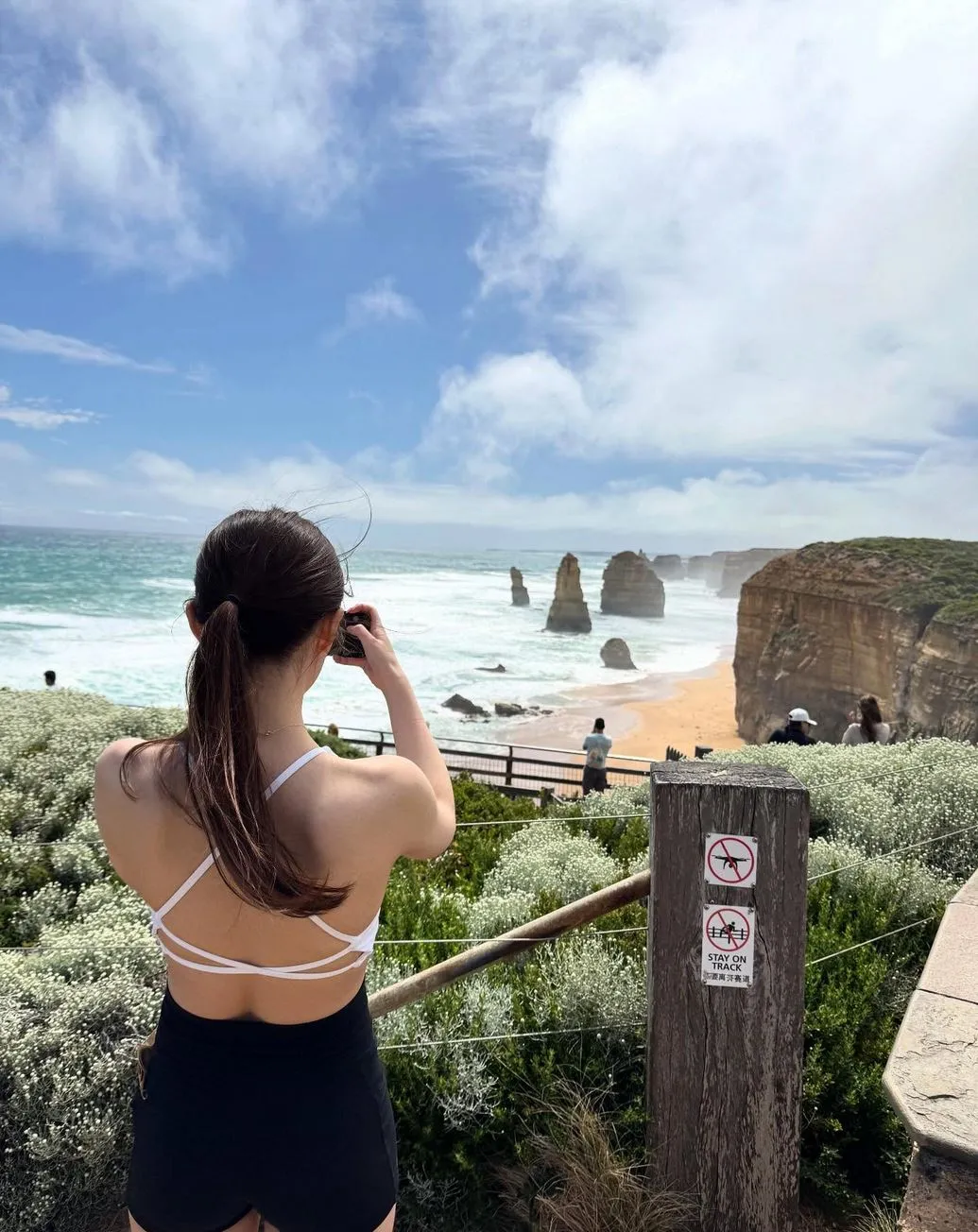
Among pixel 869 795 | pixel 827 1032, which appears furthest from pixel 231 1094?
pixel 869 795

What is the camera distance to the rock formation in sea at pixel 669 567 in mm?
168750

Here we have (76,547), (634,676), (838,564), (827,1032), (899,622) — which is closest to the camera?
(827,1032)

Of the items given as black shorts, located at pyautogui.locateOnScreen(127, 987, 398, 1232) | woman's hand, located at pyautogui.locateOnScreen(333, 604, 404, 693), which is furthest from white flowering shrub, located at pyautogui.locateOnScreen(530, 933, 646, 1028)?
woman's hand, located at pyautogui.locateOnScreen(333, 604, 404, 693)

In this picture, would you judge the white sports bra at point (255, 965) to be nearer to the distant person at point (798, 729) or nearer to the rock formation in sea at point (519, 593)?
the distant person at point (798, 729)

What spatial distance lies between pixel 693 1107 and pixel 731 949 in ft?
1.51

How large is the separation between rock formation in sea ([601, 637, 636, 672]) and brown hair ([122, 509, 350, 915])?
2331 inches

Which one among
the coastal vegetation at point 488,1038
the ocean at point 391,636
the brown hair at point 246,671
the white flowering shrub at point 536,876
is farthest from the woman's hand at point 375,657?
the ocean at point 391,636

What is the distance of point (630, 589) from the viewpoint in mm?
93000

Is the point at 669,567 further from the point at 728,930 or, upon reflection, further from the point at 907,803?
the point at 728,930

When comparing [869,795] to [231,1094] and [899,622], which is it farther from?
[899,622]

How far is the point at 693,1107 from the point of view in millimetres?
2242

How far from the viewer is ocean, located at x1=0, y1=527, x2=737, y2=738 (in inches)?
1624

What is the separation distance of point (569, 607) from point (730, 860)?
73939mm

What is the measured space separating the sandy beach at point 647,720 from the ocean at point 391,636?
1999mm
